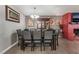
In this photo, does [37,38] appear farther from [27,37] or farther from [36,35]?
[27,37]

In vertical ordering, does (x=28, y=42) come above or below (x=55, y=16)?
below

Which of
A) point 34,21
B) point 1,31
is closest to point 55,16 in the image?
point 34,21

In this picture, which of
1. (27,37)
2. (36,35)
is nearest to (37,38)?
(36,35)

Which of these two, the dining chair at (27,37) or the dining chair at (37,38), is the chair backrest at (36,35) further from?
the dining chair at (27,37)

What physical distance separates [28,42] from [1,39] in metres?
1.26

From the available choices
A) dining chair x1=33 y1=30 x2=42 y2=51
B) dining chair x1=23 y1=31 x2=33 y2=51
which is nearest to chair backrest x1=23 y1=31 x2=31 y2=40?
dining chair x1=23 y1=31 x2=33 y2=51

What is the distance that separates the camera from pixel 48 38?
17.5 ft

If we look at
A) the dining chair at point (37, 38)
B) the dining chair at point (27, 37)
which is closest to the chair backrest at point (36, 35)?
the dining chair at point (37, 38)

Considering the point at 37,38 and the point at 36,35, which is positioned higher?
the point at 36,35

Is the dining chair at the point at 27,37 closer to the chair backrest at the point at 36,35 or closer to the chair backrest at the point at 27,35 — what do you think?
the chair backrest at the point at 27,35

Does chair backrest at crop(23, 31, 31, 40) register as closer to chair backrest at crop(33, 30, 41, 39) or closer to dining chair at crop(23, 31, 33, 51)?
dining chair at crop(23, 31, 33, 51)

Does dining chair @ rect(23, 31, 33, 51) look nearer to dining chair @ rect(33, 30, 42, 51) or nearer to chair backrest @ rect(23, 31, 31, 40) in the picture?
chair backrest @ rect(23, 31, 31, 40)
